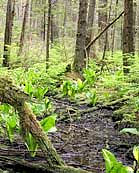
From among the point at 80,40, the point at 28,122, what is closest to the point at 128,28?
the point at 80,40

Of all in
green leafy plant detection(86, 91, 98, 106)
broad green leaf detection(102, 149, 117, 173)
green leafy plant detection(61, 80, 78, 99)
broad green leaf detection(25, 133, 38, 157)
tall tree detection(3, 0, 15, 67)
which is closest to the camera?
broad green leaf detection(102, 149, 117, 173)

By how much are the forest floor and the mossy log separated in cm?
32

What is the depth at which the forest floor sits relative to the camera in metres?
3.70

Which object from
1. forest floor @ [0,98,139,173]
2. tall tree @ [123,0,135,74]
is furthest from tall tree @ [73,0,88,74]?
forest floor @ [0,98,139,173]

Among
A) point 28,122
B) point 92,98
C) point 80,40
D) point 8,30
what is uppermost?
point 8,30

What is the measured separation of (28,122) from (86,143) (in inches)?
68.5

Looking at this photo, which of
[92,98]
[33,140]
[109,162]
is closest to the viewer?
[109,162]

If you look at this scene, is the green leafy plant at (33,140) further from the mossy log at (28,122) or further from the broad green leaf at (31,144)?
the mossy log at (28,122)

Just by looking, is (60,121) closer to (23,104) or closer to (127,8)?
(23,104)

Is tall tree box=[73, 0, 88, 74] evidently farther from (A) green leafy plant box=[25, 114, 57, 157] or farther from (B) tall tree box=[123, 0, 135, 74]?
(A) green leafy plant box=[25, 114, 57, 157]

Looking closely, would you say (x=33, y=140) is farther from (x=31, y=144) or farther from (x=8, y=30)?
(x=8, y=30)

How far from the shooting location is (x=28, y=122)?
301 centimetres

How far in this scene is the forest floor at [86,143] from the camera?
3.70 metres

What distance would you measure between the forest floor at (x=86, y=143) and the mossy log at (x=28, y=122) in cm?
32
